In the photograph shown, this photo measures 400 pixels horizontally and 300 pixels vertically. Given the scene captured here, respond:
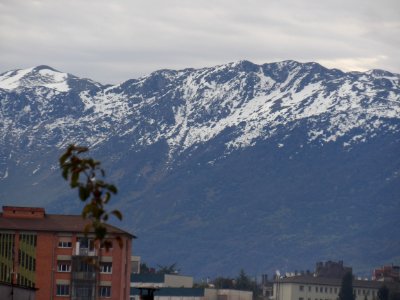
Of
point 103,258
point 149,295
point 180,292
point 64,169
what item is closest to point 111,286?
point 103,258

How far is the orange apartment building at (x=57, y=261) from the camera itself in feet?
410

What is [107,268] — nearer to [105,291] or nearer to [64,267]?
[105,291]

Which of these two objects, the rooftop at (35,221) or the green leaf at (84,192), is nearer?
the green leaf at (84,192)

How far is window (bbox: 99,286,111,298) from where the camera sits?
422 ft

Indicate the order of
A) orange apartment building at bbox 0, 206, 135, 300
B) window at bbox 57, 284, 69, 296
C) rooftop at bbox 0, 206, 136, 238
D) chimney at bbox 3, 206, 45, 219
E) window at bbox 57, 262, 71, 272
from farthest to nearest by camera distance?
chimney at bbox 3, 206, 45, 219 < window at bbox 57, 262, 71, 272 < rooftop at bbox 0, 206, 136, 238 < window at bbox 57, 284, 69, 296 < orange apartment building at bbox 0, 206, 135, 300

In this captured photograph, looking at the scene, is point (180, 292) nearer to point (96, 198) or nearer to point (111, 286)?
point (111, 286)

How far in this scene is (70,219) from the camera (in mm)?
132875

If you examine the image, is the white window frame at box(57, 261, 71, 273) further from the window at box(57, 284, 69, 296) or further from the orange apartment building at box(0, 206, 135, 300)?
the window at box(57, 284, 69, 296)

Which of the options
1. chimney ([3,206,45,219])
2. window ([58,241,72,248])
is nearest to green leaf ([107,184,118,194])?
window ([58,241,72,248])

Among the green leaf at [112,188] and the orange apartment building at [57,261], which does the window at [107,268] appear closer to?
the orange apartment building at [57,261]

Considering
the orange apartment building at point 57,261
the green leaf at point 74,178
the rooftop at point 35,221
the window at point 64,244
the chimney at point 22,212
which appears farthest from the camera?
the chimney at point 22,212

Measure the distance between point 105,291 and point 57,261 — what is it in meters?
4.44

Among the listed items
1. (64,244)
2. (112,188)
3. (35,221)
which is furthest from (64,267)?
(112,188)

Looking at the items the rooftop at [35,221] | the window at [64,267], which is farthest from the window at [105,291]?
A: the rooftop at [35,221]
